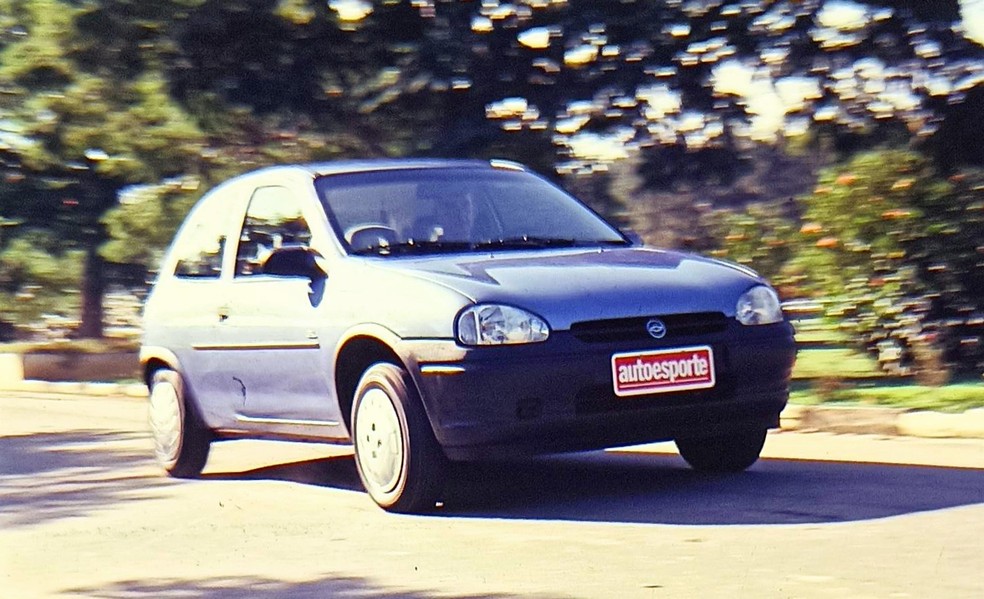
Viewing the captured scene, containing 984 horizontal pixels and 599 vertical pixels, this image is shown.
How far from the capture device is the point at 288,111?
18.0 m

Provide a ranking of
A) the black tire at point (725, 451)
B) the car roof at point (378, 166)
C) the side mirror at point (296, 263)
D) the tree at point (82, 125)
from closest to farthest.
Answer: the side mirror at point (296, 263) → the black tire at point (725, 451) → the car roof at point (378, 166) → the tree at point (82, 125)

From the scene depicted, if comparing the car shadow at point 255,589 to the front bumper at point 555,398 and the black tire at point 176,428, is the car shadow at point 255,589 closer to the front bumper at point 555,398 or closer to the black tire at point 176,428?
the front bumper at point 555,398

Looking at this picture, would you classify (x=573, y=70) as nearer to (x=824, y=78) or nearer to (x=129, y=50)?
(x=824, y=78)

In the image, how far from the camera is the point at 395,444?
766cm

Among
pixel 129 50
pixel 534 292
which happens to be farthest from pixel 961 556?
pixel 129 50

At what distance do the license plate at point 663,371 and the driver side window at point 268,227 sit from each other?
6.66ft

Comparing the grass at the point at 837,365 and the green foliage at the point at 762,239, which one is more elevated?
the green foliage at the point at 762,239

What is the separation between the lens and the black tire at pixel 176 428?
→ 9750 millimetres

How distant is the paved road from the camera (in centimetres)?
590

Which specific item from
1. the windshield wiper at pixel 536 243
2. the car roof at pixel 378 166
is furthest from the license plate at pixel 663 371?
the car roof at pixel 378 166

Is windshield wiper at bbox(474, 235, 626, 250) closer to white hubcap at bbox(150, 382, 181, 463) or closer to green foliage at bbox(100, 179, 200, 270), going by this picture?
white hubcap at bbox(150, 382, 181, 463)

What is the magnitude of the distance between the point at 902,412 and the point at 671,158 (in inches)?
306

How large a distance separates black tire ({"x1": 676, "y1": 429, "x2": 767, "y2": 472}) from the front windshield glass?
1071 millimetres

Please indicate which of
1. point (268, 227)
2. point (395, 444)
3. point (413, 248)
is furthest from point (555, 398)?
point (268, 227)
